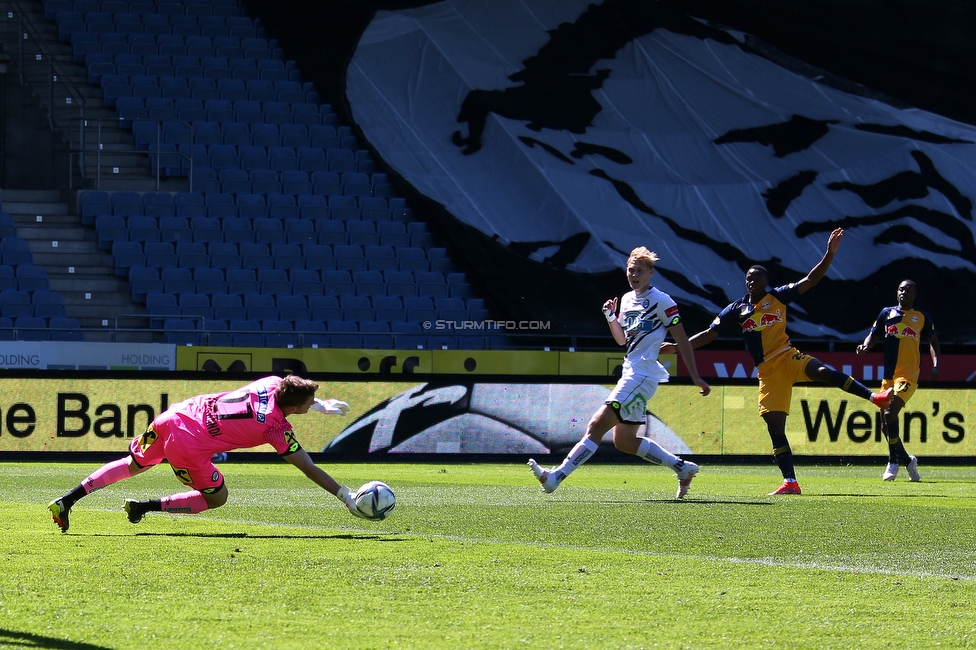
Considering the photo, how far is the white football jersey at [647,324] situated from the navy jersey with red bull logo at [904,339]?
18.3 ft

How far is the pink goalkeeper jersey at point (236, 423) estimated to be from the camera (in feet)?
26.2

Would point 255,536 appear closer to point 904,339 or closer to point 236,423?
point 236,423

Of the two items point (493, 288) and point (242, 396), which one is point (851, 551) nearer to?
point (242, 396)

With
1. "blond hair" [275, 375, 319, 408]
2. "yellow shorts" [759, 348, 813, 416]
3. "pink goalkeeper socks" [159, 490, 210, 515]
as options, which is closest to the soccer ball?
"blond hair" [275, 375, 319, 408]

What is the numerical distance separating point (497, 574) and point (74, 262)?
20.7 metres

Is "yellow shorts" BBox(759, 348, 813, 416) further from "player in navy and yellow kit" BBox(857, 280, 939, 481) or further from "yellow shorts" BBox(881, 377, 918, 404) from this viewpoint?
"yellow shorts" BBox(881, 377, 918, 404)

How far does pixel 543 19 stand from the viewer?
103 feet

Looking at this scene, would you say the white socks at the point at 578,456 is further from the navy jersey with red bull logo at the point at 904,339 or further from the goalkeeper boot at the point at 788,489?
the navy jersey with red bull logo at the point at 904,339

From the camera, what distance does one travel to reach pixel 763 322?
12.5m

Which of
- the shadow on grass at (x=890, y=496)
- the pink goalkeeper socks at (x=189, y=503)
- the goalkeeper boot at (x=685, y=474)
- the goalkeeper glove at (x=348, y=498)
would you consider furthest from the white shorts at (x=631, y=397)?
the pink goalkeeper socks at (x=189, y=503)

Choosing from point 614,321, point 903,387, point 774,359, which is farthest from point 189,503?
point 903,387

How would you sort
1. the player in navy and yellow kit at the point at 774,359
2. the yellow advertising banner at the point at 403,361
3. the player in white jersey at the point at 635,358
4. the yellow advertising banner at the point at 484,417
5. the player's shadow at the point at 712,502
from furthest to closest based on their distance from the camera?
1. the yellow advertising banner at the point at 403,361
2. the yellow advertising banner at the point at 484,417
3. the player in navy and yellow kit at the point at 774,359
4. the player's shadow at the point at 712,502
5. the player in white jersey at the point at 635,358

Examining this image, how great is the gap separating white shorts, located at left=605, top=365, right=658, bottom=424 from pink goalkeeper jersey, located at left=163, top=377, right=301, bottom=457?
3382 millimetres

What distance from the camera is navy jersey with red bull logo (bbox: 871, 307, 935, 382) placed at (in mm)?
15492
